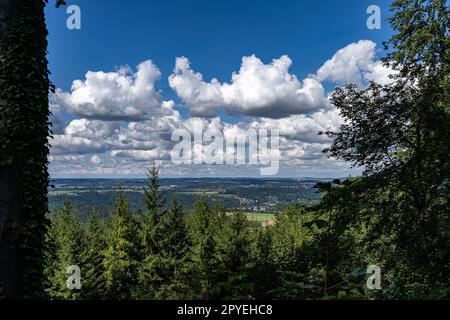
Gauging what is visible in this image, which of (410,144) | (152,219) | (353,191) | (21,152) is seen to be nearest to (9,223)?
(21,152)

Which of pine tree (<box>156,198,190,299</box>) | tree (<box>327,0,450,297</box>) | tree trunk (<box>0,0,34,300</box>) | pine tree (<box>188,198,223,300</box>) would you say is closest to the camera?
pine tree (<box>188,198,223,300</box>)

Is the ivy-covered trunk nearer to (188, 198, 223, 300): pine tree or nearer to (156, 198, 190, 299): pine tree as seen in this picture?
(188, 198, 223, 300): pine tree

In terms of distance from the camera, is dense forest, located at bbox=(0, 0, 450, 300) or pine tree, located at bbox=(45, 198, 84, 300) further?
pine tree, located at bbox=(45, 198, 84, 300)

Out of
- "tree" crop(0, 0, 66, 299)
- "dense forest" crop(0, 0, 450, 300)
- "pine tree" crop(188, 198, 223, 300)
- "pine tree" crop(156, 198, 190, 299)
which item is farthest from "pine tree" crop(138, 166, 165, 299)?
"tree" crop(0, 0, 66, 299)

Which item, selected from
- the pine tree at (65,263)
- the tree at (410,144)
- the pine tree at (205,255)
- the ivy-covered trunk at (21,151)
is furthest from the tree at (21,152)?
the pine tree at (65,263)

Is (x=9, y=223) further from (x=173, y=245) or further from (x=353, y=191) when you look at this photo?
(x=173, y=245)
